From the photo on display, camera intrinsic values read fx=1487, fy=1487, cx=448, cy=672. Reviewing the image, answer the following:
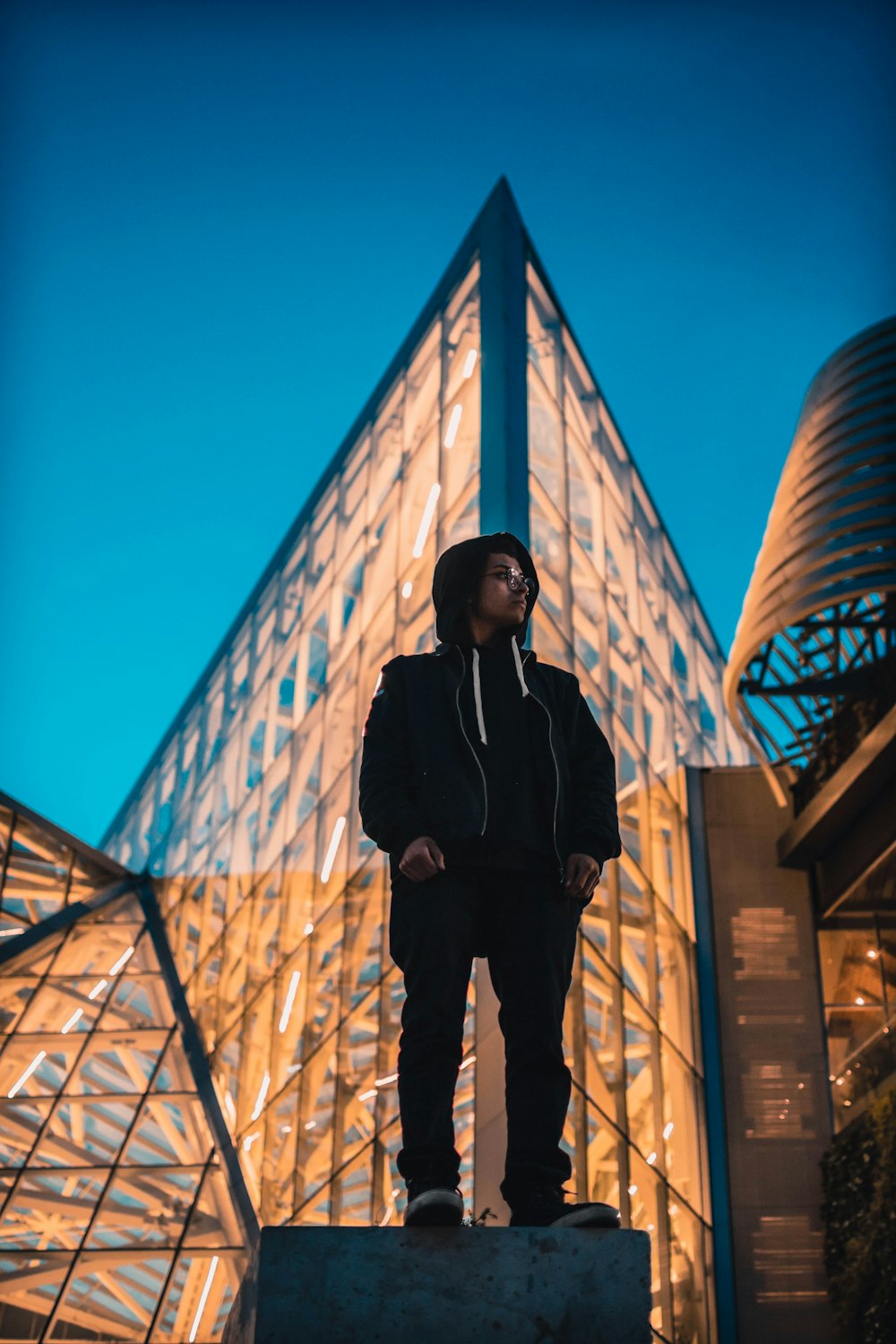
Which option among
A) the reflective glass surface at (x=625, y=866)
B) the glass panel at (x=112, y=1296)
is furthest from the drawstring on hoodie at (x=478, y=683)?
the glass panel at (x=112, y=1296)

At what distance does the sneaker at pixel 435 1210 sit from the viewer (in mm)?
3576

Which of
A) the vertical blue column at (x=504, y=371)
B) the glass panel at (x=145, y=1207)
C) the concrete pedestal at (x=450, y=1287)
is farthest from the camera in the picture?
the vertical blue column at (x=504, y=371)

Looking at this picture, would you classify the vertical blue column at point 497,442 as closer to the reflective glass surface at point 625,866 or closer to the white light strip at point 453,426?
the reflective glass surface at point 625,866

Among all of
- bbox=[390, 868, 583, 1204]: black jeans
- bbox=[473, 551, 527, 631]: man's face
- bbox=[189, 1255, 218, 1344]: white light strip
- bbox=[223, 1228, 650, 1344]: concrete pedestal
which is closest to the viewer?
bbox=[223, 1228, 650, 1344]: concrete pedestal

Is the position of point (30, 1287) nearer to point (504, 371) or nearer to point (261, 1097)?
point (261, 1097)

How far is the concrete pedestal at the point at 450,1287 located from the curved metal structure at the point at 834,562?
33.2 feet

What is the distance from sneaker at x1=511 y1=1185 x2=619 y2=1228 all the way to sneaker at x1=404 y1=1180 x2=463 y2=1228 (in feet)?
0.50

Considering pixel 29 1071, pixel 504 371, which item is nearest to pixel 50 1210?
pixel 29 1071

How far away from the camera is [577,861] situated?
4137 mm

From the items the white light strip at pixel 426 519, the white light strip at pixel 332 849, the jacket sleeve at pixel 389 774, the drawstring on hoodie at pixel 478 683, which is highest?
the white light strip at pixel 426 519

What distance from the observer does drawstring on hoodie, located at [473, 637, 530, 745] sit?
14.3ft

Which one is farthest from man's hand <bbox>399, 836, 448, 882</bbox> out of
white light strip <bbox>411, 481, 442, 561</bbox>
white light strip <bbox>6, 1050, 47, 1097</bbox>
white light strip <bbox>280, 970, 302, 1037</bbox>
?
white light strip <bbox>6, 1050, 47, 1097</bbox>

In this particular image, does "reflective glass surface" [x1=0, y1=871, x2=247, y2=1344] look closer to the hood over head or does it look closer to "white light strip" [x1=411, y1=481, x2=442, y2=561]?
"white light strip" [x1=411, y1=481, x2=442, y2=561]

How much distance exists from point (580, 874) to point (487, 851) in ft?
0.87
